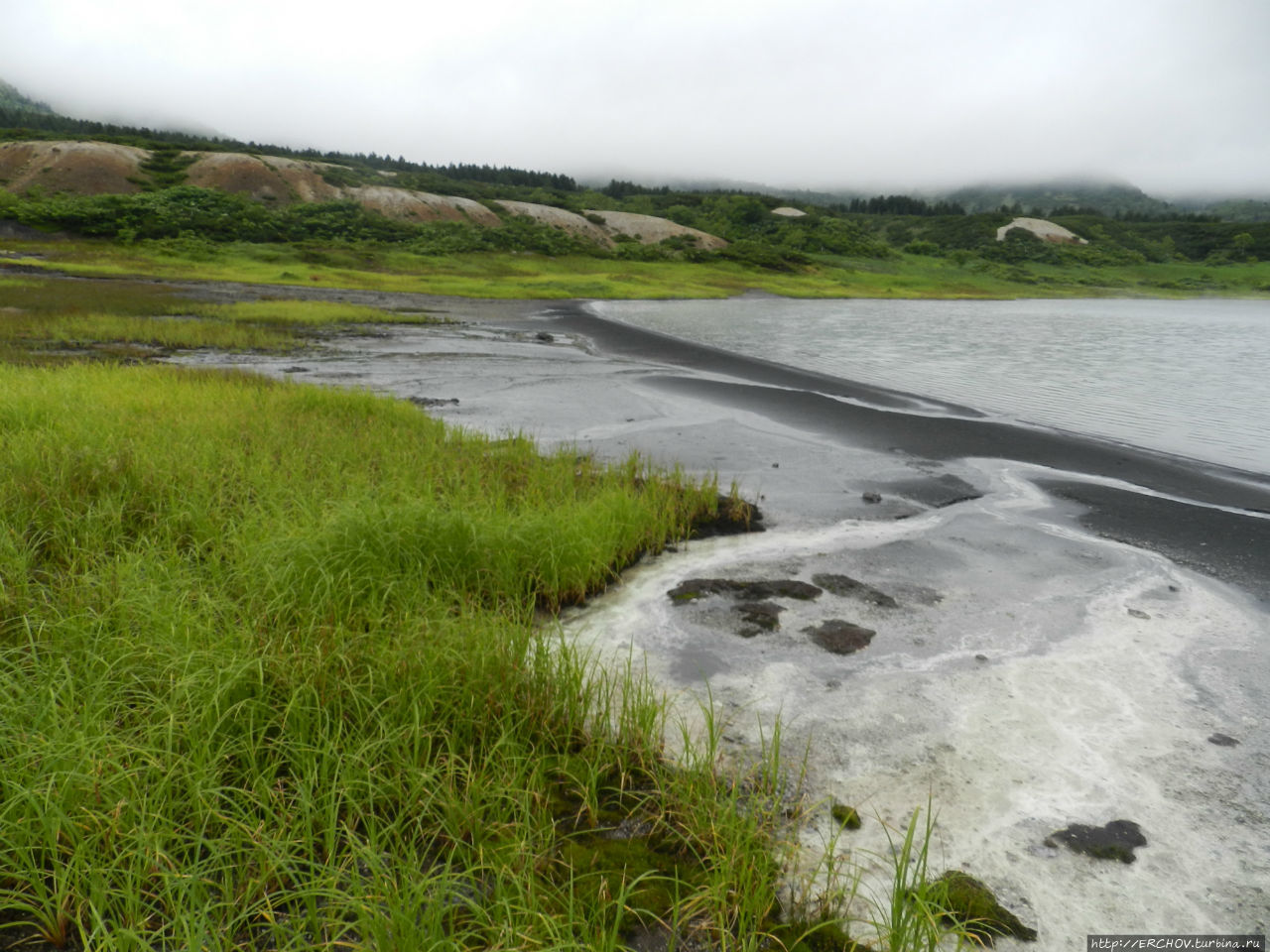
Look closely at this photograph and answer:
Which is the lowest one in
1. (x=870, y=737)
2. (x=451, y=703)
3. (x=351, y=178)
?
(x=870, y=737)

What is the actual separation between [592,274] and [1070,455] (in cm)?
6355

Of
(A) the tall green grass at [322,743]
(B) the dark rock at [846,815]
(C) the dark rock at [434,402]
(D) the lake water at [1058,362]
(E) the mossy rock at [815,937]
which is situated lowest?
(B) the dark rock at [846,815]

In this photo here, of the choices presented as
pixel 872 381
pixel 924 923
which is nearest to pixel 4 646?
pixel 924 923

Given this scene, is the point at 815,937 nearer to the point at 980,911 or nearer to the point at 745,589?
the point at 980,911

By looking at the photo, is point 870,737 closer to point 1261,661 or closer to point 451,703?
point 451,703

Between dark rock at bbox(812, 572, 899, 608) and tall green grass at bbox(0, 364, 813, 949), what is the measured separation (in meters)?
2.09

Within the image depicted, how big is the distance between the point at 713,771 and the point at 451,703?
4.81 feet

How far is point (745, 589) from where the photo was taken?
6.62 m

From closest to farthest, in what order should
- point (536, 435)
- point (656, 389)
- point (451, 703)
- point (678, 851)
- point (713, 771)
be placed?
point (678, 851) < point (713, 771) < point (451, 703) < point (536, 435) < point (656, 389)

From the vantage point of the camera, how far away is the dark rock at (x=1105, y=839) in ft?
11.8

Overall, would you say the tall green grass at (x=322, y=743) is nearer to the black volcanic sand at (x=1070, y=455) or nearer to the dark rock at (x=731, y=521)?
the dark rock at (x=731, y=521)

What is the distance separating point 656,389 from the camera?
1786cm

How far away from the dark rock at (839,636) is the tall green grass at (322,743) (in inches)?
62.8

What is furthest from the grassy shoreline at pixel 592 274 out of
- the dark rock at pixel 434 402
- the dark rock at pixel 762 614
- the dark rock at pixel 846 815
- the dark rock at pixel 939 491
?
the dark rock at pixel 846 815
